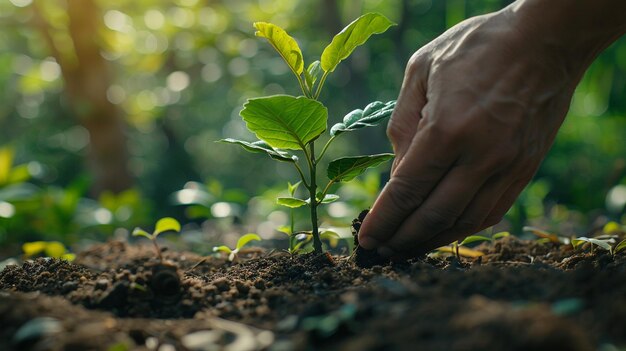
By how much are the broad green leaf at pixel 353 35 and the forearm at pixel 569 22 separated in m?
0.34

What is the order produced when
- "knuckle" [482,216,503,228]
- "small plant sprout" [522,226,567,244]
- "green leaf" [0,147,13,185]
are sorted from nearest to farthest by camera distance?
"knuckle" [482,216,503,228] < "small plant sprout" [522,226,567,244] < "green leaf" [0,147,13,185]

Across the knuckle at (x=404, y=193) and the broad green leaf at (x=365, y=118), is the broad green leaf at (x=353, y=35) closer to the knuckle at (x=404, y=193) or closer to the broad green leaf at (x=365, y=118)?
the broad green leaf at (x=365, y=118)

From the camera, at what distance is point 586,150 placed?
18.6 feet

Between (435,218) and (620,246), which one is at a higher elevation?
(435,218)

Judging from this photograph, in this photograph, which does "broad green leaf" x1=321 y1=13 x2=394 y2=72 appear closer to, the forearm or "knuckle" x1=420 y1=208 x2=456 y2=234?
the forearm

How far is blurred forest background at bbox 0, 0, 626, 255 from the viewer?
3.34 metres

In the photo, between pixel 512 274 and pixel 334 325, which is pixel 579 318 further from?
pixel 334 325

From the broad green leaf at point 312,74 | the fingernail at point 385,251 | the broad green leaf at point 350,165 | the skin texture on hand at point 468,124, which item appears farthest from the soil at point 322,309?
the broad green leaf at point 312,74

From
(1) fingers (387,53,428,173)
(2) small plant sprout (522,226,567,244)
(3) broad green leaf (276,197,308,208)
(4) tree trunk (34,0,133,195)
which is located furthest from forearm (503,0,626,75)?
(4) tree trunk (34,0,133,195)

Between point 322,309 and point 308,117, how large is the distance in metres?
0.56

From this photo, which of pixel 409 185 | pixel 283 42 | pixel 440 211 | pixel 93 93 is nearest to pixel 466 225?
pixel 440 211

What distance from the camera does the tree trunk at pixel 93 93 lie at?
5.16 metres

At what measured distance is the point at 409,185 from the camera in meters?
1.50

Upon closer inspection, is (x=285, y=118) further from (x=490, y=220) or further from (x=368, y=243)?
(x=490, y=220)
